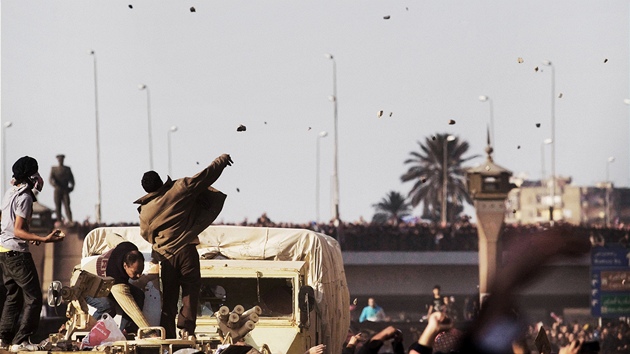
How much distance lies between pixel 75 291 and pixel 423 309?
52080mm

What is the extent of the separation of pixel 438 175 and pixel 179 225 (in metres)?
93.7

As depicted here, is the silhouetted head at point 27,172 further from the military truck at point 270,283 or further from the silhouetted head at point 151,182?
the military truck at point 270,283

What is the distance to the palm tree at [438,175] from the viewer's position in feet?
335

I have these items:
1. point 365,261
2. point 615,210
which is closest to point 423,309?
point 365,261

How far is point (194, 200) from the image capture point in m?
12.2

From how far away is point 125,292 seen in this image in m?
12.5

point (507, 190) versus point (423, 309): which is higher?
point (507, 190)

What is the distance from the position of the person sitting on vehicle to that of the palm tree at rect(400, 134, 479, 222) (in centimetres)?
8765

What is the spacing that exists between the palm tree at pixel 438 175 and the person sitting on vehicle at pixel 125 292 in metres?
87.7

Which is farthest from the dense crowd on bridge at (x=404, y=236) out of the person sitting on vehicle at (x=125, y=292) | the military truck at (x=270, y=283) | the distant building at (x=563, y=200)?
the distant building at (x=563, y=200)

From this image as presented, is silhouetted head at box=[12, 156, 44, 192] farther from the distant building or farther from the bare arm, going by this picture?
the distant building

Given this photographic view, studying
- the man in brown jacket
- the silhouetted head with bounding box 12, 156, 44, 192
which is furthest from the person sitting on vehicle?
the silhouetted head with bounding box 12, 156, 44, 192

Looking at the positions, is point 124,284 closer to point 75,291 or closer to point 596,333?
point 75,291

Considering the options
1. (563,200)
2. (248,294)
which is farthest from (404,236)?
(563,200)
